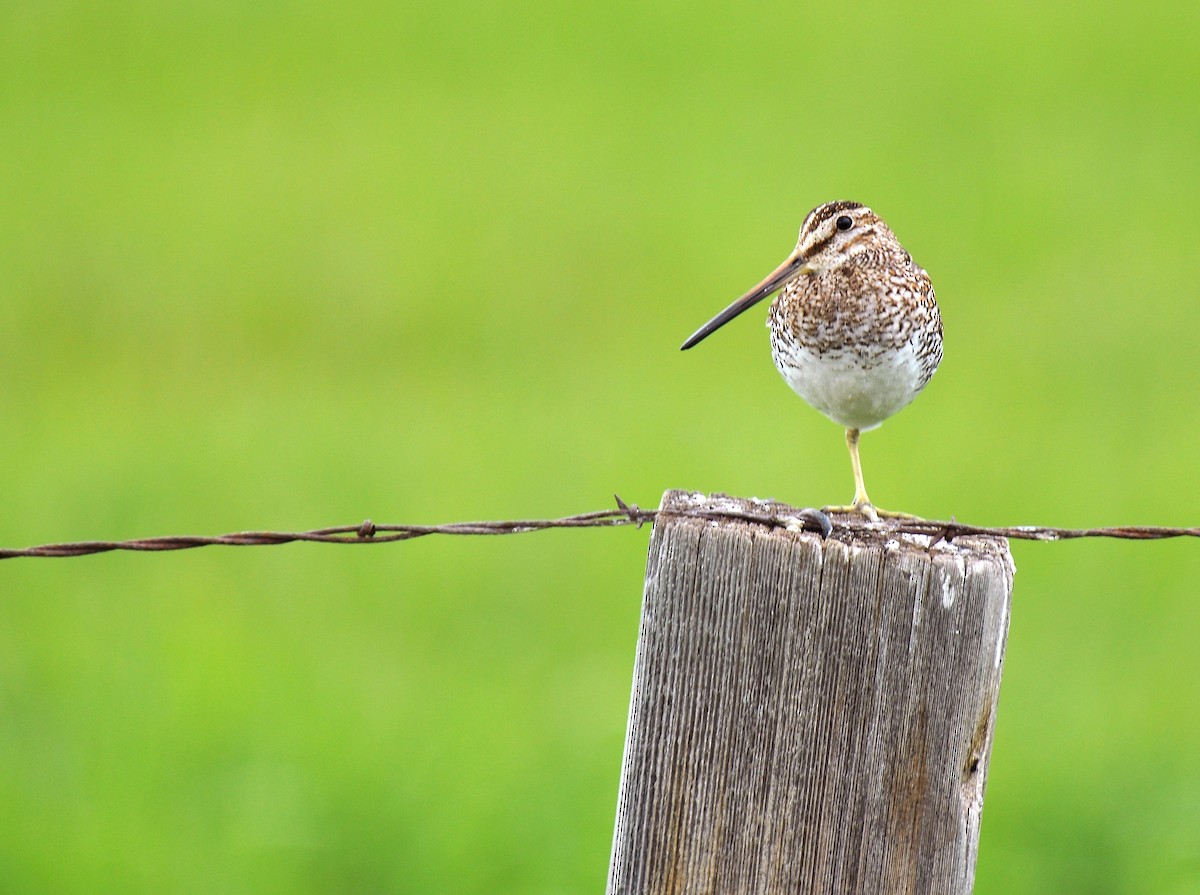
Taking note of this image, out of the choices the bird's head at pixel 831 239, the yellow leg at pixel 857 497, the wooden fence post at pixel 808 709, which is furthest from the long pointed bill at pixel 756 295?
the wooden fence post at pixel 808 709

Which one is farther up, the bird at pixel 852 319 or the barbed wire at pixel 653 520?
the bird at pixel 852 319

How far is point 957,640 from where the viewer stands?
9.29 ft

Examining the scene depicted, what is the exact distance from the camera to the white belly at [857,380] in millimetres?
4602

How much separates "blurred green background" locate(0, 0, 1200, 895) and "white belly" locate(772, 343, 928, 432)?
2531 mm

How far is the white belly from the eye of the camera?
4602 millimetres

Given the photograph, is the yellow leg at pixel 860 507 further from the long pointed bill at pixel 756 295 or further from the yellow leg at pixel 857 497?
the long pointed bill at pixel 756 295

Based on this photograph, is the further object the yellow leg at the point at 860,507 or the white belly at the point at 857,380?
the white belly at the point at 857,380

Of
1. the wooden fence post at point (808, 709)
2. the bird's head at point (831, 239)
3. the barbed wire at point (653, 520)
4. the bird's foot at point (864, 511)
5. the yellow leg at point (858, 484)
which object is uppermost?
the bird's head at point (831, 239)

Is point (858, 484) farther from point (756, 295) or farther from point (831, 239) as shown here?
point (831, 239)

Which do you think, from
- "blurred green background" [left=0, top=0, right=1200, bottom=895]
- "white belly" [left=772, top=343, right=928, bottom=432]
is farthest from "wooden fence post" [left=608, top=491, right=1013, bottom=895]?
"blurred green background" [left=0, top=0, right=1200, bottom=895]

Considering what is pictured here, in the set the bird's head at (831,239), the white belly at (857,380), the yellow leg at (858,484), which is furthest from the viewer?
the bird's head at (831,239)

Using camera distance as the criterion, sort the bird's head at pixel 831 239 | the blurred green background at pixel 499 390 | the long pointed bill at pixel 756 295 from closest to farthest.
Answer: the long pointed bill at pixel 756 295 < the bird's head at pixel 831 239 < the blurred green background at pixel 499 390

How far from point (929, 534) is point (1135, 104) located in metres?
17.6

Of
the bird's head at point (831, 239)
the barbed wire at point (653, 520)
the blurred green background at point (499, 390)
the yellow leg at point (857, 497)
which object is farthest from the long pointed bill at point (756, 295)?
the blurred green background at point (499, 390)
